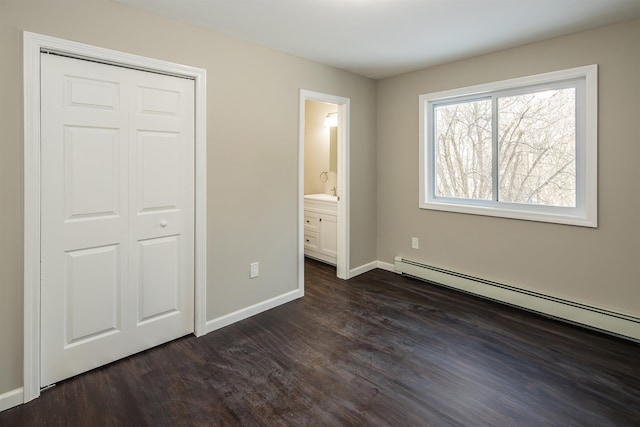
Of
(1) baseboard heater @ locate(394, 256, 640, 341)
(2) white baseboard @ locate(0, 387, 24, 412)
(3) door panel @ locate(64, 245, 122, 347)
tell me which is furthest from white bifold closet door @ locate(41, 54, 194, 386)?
(1) baseboard heater @ locate(394, 256, 640, 341)

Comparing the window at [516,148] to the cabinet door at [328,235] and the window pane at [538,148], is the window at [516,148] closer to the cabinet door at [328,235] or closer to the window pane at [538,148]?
the window pane at [538,148]

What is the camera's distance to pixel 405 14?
2428 mm

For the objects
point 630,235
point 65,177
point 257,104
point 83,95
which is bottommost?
point 630,235

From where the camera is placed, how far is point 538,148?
3.15 meters

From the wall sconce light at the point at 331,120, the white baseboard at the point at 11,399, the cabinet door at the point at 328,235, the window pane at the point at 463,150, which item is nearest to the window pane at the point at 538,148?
the window pane at the point at 463,150

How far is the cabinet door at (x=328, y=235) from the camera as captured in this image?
438cm

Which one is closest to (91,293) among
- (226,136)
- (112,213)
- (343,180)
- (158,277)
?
(158,277)

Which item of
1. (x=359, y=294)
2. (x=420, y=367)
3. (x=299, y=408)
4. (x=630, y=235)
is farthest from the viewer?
(x=359, y=294)

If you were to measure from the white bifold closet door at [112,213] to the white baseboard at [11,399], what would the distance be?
136mm

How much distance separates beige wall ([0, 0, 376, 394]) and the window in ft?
3.06

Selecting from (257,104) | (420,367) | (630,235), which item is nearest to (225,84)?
(257,104)

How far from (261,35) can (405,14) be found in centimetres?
112

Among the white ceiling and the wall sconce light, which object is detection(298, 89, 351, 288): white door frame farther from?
the wall sconce light

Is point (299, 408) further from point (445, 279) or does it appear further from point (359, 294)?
point (445, 279)
